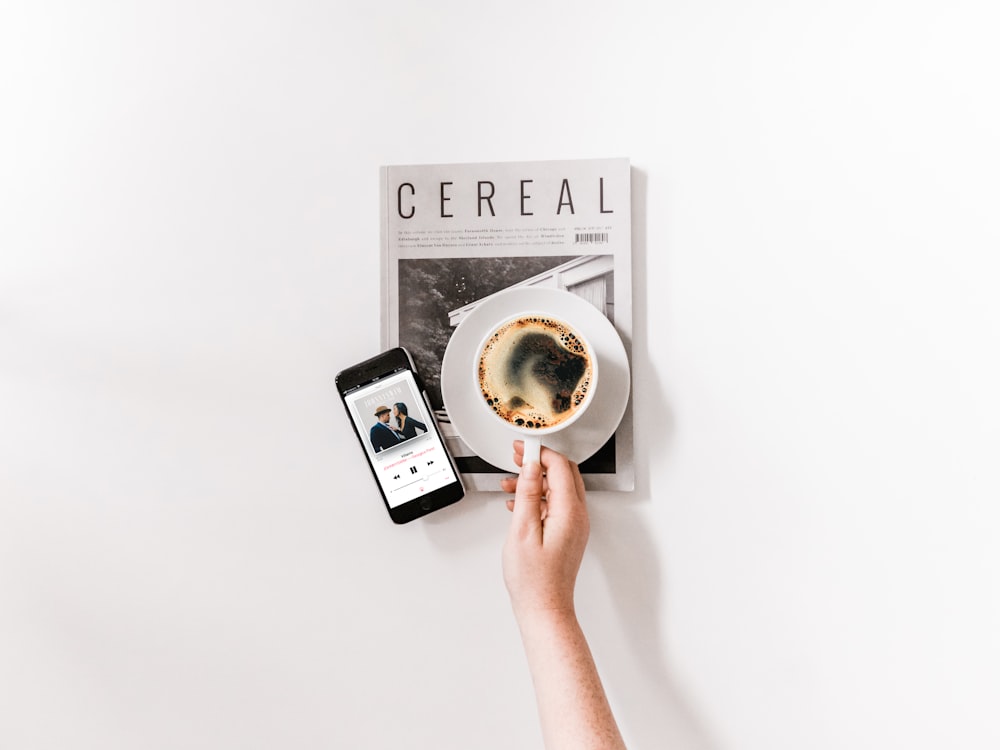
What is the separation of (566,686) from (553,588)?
0.28 ft

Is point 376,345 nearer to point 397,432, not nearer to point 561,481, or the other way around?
point 397,432

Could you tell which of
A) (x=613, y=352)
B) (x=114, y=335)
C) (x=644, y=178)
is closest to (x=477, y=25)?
(x=644, y=178)

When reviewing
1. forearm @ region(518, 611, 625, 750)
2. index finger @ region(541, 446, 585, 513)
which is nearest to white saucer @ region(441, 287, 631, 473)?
index finger @ region(541, 446, 585, 513)

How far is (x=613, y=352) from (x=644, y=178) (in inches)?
7.7

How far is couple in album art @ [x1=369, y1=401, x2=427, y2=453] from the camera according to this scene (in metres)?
0.67

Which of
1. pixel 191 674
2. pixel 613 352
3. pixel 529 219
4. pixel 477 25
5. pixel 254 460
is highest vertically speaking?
pixel 477 25

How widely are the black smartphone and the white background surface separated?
0.03m

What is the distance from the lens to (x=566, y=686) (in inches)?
22.4

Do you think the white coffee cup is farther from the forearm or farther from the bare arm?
the forearm

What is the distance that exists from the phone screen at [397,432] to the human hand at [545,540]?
10 cm

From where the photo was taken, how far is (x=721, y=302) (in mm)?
667

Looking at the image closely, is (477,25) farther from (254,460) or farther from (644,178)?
(254,460)

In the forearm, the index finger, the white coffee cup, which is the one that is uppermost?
the white coffee cup

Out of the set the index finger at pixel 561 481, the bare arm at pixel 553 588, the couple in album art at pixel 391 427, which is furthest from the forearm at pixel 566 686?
the couple in album art at pixel 391 427
